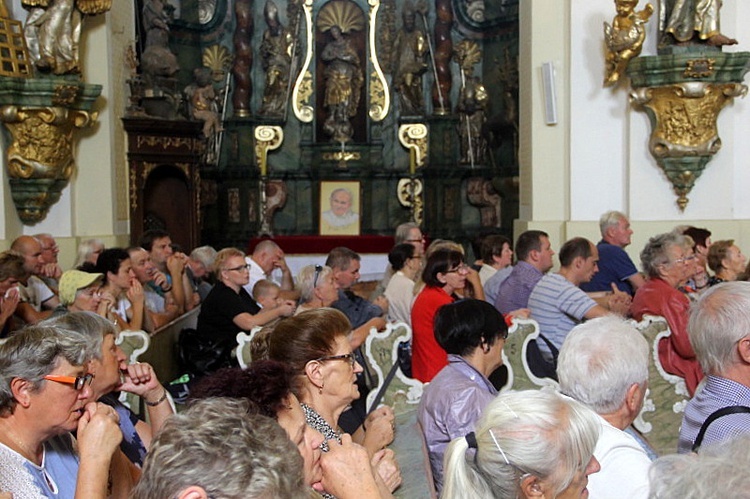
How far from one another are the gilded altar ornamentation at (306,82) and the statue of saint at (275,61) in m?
0.16

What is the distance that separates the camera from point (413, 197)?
50.7 feet

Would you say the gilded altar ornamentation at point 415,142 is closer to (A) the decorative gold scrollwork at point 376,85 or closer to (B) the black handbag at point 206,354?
(A) the decorative gold scrollwork at point 376,85

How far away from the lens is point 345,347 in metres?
3.56

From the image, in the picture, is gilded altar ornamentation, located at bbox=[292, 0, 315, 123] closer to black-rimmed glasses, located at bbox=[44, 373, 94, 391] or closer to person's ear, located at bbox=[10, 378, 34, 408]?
black-rimmed glasses, located at bbox=[44, 373, 94, 391]

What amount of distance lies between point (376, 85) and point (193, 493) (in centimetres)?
1428

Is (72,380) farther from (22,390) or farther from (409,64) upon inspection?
(409,64)

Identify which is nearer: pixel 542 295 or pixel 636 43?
pixel 542 295

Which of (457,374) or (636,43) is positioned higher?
(636,43)

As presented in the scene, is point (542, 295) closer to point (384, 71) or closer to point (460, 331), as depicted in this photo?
point (460, 331)

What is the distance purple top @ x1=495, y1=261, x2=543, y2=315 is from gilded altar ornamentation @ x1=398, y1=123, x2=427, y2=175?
29.2 ft

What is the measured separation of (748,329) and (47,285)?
564cm

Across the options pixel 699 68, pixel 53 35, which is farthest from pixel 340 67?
pixel 699 68

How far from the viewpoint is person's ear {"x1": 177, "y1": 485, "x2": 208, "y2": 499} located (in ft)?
6.07

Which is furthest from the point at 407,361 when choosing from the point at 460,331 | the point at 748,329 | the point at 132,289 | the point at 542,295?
the point at 748,329
